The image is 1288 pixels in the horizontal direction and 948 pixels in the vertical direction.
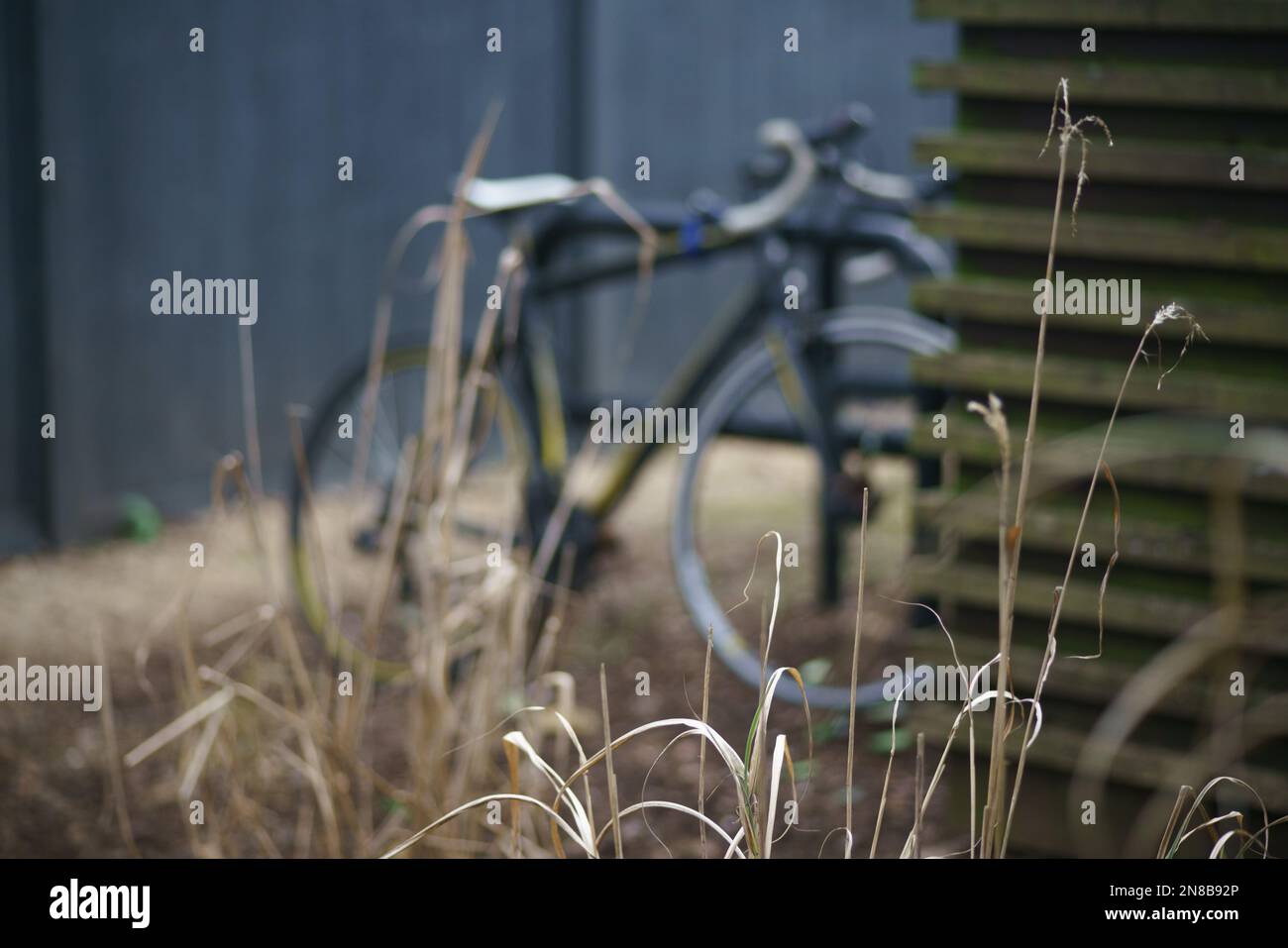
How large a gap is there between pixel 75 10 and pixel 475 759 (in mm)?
3738

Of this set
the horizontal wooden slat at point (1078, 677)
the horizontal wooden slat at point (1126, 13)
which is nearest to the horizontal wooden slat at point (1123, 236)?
the horizontal wooden slat at point (1126, 13)

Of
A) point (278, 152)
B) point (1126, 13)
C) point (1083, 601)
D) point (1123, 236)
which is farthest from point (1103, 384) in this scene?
point (278, 152)

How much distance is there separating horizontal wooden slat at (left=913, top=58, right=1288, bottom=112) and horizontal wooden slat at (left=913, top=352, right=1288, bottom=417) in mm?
435

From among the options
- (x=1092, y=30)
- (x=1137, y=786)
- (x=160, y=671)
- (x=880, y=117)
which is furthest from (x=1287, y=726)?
(x=880, y=117)

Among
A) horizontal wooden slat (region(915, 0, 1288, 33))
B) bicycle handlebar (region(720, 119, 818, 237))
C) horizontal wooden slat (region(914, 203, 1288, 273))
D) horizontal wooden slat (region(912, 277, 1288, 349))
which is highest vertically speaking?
horizontal wooden slat (region(915, 0, 1288, 33))

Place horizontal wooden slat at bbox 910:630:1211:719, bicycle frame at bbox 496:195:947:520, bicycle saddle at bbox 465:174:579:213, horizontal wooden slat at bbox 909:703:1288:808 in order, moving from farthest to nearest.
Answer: bicycle frame at bbox 496:195:947:520, bicycle saddle at bbox 465:174:579:213, horizontal wooden slat at bbox 910:630:1211:719, horizontal wooden slat at bbox 909:703:1288:808

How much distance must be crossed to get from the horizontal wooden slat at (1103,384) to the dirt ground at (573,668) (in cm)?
65

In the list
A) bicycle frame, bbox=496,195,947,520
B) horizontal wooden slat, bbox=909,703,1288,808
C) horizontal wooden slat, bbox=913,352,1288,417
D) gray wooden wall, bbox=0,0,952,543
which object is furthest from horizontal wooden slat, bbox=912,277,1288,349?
gray wooden wall, bbox=0,0,952,543

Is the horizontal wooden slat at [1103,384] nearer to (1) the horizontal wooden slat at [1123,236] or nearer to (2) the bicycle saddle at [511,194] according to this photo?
(1) the horizontal wooden slat at [1123,236]

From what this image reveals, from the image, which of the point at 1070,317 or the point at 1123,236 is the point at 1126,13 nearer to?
the point at 1123,236

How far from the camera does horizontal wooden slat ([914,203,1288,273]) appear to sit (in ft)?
7.82

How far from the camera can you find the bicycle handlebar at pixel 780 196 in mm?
3623

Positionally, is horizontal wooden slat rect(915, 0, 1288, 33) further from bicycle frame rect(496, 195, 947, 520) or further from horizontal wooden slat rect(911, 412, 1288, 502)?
bicycle frame rect(496, 195, 947, 520)
